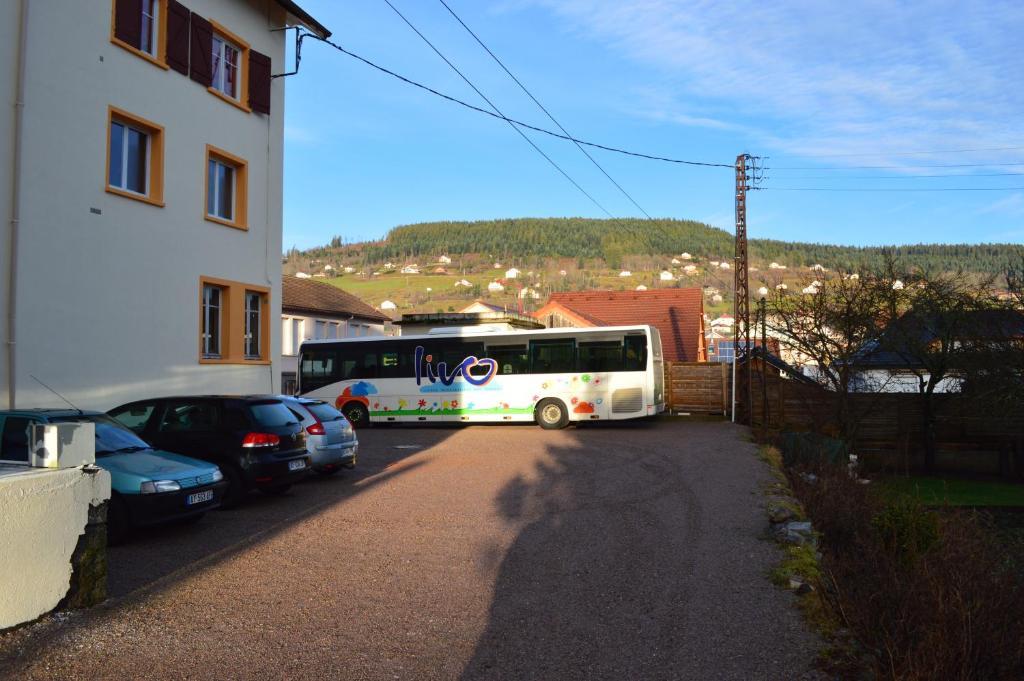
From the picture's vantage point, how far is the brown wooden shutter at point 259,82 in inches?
752

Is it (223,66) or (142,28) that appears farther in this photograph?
(223,66)

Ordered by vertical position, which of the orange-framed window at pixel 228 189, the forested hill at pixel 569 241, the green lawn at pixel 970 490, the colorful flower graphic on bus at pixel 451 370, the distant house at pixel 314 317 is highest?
the forested hill at pixel 569 241

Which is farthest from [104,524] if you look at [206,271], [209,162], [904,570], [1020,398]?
[1020,398]

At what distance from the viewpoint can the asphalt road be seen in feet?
17.0

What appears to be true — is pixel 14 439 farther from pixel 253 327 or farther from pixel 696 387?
pixel 696 387

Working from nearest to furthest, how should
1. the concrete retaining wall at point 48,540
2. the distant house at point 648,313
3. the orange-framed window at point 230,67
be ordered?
the concrete retaining wall at point 48,540, the orange-framed window at point 230,67, the distant house at point 648,313

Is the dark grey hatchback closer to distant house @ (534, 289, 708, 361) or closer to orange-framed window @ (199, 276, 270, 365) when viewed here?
orange-framed window @ (199, 276, 270, 365)

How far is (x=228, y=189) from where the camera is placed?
19.0m

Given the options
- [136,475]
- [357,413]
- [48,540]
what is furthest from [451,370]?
[48,540]

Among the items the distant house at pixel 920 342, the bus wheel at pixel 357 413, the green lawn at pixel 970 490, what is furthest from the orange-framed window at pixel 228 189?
the distant house at pixel 920 342

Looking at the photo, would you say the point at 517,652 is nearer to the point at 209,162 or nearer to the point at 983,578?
the point at 983,578

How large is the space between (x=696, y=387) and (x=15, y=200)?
75.4 feet

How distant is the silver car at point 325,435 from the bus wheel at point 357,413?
12515mm

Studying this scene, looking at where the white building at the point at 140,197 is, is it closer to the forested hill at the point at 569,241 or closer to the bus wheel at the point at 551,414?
the bus wheel at the point at 551,414
